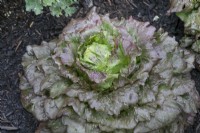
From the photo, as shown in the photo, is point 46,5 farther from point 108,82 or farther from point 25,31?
point 108,82

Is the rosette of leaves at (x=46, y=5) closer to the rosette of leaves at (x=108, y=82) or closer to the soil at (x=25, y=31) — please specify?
the rosette of leaves at (x=108, y=82)

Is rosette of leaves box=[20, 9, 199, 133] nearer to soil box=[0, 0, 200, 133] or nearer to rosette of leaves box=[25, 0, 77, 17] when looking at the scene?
rosette of leaves box=[25, 0, 77, 17]

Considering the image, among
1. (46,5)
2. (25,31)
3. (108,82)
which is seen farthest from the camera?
(25,31)

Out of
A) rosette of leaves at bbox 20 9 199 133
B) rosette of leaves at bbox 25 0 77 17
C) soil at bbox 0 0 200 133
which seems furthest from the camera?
soil at bbox 0 0 200 133

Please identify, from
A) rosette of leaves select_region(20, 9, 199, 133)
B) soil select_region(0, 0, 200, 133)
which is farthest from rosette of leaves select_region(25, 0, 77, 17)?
soil select_region(0, 0, 200, 133)

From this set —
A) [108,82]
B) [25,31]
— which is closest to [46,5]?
[25,31]

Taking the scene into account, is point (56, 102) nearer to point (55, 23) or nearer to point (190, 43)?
point (55, 23)
